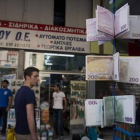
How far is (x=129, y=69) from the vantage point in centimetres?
243

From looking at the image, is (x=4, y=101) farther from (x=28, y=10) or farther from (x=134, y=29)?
(x=134, y=29)

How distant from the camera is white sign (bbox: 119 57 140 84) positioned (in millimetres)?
2389

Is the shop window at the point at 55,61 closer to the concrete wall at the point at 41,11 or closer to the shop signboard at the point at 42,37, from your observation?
the shop signboard at the point at 42,37

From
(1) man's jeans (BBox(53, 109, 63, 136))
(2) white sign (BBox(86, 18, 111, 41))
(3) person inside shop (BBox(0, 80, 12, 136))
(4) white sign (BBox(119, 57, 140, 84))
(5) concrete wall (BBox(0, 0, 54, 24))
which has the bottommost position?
(1) man's jeans (BBox(53, 109, 63, 136))

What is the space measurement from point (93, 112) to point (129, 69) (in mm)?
657

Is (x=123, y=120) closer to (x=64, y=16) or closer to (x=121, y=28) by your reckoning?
(x=121, y=28)

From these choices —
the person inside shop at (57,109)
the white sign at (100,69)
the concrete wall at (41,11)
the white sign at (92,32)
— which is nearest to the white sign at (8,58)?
the concrete wall at (41,11)

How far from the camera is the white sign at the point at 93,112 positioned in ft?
8.14

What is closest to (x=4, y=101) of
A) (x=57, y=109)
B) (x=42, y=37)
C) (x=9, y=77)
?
→ (x=9, y=77)

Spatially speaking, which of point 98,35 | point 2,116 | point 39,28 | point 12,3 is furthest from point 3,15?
point 98,35

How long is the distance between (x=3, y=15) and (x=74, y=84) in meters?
3.77

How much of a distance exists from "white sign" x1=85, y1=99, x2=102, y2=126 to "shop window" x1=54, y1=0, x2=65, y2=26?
6485mm

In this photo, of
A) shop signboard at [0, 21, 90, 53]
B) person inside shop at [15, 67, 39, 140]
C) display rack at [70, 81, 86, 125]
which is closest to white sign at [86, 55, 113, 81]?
person inside shop at [15, 67, 39, 140]

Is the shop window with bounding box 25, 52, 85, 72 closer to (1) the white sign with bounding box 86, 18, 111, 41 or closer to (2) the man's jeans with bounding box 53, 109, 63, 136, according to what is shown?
(2) the man's jeans with bounding box 53, 109, 63, 136
